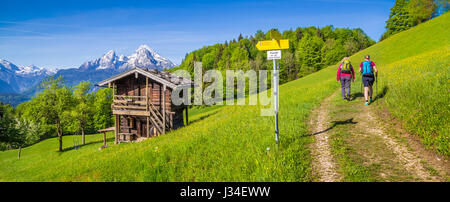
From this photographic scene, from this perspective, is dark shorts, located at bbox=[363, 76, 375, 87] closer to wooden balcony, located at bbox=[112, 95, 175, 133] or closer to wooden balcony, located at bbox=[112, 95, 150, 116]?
wooden balcony, located at bbox=[112, 95, 175, 133]

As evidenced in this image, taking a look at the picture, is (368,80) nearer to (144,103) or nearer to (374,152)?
(374,152)

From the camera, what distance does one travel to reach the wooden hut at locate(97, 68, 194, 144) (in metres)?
19.4

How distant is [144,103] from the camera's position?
64.2 feet

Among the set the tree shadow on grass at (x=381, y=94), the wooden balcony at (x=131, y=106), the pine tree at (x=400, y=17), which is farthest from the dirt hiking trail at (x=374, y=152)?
the pine tree at (x=400, y=17)

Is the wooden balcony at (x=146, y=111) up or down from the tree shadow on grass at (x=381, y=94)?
down

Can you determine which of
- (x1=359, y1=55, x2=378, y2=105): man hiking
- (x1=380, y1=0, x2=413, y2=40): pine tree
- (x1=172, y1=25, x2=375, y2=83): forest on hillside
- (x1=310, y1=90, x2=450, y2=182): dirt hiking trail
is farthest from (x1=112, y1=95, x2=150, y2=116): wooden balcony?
(x1=380, y1=0, x2=413, y2=40): pine tree

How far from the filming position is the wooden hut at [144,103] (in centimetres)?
1944

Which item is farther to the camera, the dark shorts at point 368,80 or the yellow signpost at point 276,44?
the dark shorts at point 368,80

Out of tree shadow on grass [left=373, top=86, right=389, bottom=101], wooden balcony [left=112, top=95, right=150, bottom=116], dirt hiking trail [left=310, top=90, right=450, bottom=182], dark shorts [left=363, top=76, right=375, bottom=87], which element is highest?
dark shorts [left=363, top=76, right=375, bottom=87]

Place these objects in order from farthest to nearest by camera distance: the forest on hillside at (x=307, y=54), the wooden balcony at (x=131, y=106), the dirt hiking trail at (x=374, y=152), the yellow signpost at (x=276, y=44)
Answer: the forest on hillside at (x=307, y=54), the wooden balcony at (x=131, y=106), the yellow signpost at (x=276, y=44), the dirt hiking trail at (x=374, y=152)

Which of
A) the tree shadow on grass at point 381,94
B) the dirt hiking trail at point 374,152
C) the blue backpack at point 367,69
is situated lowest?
the dirt hiking trail at point 374,152

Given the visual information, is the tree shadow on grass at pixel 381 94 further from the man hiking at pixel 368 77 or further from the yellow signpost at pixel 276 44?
the yellow signpost at pixel 276 44

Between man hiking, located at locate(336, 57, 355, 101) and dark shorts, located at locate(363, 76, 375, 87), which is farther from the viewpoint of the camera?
man hiking, located at locate(336, 57, 355, 101)
